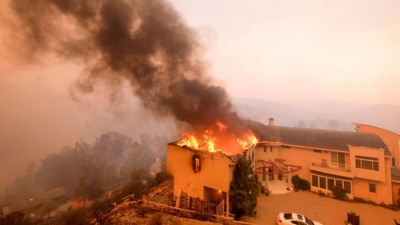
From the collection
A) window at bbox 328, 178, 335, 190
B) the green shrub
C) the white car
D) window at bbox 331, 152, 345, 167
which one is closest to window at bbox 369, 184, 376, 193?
the green shrub

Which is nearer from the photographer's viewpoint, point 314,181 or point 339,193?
point 339,193

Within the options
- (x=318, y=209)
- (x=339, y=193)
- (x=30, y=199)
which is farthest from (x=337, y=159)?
(x=30, y=199)

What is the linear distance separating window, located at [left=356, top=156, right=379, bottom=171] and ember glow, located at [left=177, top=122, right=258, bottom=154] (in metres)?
9.73

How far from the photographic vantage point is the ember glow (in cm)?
1705

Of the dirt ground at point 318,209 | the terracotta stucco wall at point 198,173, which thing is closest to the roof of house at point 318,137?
the dirt ground at point 318,209

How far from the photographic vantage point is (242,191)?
1399cm

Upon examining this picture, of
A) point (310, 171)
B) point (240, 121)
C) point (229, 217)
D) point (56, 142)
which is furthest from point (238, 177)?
point (56, 142)

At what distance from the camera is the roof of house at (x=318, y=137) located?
19406mm

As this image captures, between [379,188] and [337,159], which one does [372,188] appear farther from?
[337,159]

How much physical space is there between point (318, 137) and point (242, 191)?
43.2 feet

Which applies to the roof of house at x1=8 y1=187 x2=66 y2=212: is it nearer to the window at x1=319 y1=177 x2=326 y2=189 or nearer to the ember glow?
the ember glow

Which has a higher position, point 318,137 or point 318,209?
point 318,137

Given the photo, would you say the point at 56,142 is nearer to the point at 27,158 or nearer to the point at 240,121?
the point at 27,158

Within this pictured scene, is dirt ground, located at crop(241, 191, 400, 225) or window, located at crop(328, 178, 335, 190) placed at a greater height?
window, located at crop(328, 178, 335, 190)
